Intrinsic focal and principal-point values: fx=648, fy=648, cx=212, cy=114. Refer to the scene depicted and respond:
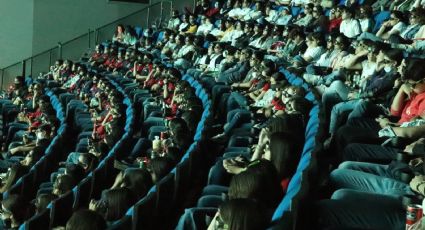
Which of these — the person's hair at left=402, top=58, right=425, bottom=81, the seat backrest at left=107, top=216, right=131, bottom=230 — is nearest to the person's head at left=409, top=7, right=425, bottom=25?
the person's hair at left=402, top=58, right=425, bottom=81

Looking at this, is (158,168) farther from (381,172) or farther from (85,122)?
(85,122)

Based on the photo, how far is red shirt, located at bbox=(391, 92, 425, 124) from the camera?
2549mm

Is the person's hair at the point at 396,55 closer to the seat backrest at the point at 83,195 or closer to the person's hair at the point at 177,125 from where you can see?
the person's hair at the point at 177,125

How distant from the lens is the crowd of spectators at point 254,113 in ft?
6.03

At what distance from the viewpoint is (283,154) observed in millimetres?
2109

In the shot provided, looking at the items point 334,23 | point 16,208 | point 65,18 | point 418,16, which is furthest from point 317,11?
point 65,18

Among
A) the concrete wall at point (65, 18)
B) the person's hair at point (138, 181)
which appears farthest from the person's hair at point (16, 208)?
the concrete wall at point (65, 18)

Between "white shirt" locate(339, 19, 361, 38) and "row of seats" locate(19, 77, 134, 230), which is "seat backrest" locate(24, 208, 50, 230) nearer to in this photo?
"row of seats" locate(19, 77, 134, 230)

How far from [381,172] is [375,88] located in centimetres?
120

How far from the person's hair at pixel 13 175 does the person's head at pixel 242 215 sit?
94.3 inches

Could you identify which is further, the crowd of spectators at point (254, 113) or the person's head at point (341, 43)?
the person's head at point (341, 43)

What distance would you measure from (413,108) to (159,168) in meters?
1.05

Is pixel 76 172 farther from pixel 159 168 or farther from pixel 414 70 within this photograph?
pixel 414 70

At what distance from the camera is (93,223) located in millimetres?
1812
